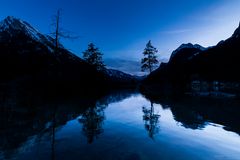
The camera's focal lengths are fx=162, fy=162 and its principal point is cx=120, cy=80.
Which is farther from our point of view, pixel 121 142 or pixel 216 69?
pixel 216 69

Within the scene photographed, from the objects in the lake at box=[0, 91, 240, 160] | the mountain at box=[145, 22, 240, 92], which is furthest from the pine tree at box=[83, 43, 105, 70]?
the lake at box=[0, 91, 240, 160]

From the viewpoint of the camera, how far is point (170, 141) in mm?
5375

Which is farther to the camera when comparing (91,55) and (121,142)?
(91,55)

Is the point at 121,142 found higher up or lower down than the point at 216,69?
lower down

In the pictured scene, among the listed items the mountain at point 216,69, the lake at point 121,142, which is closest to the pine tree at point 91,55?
the mountain at point 216,69

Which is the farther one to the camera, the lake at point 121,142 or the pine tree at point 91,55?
the pine tree at point 91,55

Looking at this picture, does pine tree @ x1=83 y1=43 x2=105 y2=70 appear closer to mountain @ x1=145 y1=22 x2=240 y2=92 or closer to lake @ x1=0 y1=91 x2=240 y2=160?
mountain @ x1=145 y1=22 x2=240 y2=92

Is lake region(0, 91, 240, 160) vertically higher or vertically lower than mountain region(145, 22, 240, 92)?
lower

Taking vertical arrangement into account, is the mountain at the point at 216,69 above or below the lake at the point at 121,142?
above

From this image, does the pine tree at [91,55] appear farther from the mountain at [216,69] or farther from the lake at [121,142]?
the lake at [121,142]

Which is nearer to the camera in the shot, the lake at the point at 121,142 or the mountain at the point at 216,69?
the lake at the point at 121,142

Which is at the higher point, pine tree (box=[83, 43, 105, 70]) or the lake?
pine tree (box=[83, 43, 105, 70])

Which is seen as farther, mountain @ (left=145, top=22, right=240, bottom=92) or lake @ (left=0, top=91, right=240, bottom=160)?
mountain @ (left=145, top=22, right=240, bottom=92)

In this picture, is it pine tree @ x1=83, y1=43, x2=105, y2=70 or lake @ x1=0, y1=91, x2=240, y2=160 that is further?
pine tree @ x1=83, y1=43, x2=105, y2=70
